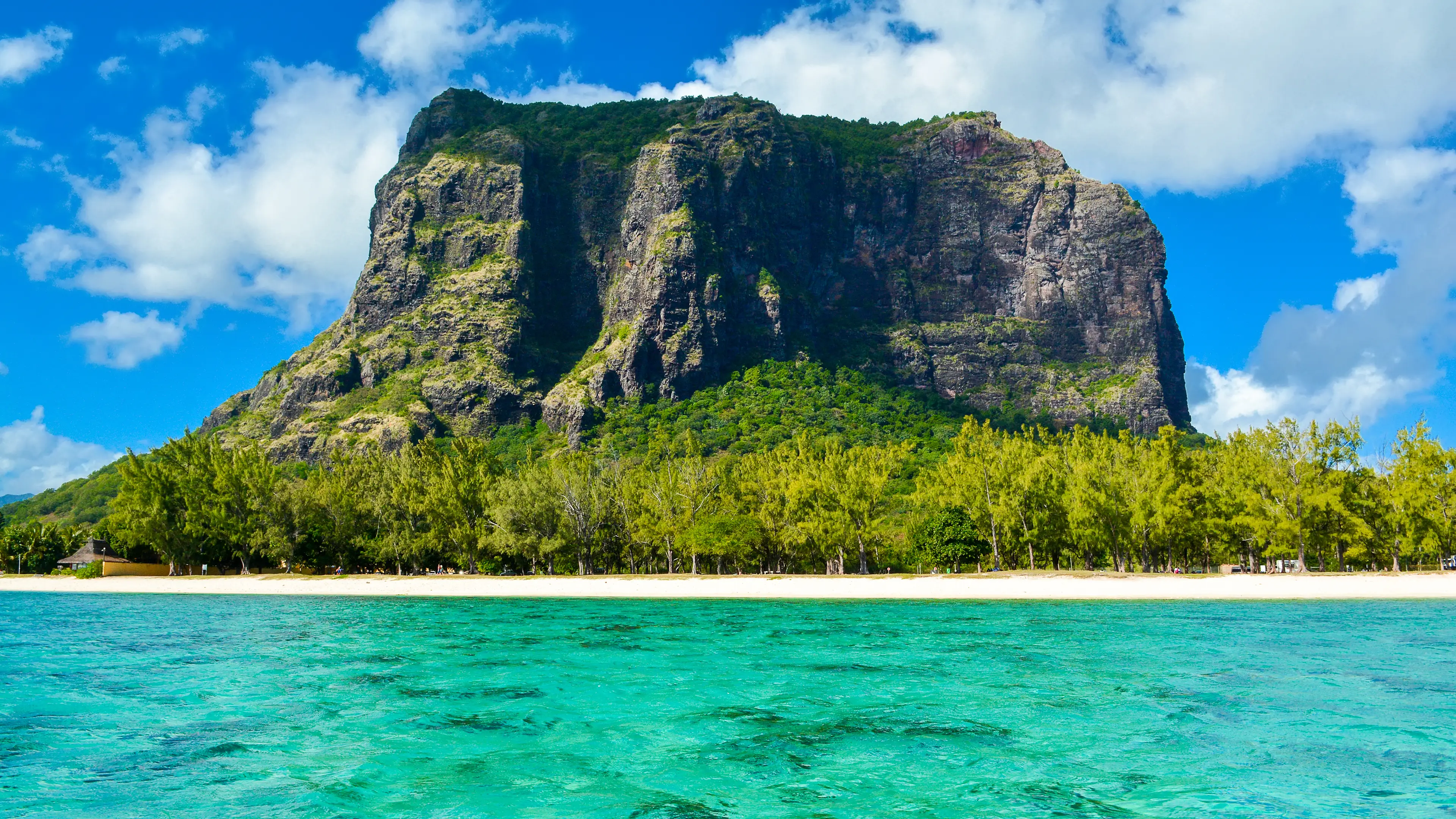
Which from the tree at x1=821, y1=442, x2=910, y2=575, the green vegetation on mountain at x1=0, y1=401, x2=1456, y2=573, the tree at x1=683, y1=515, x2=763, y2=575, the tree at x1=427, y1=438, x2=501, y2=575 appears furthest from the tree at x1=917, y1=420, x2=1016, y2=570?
the tree at x1=427, y1=438, x2=501, y2=575

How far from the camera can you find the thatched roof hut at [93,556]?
85375mm

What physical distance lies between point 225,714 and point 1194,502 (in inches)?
2791

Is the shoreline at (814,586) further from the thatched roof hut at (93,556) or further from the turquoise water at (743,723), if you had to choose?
the turquoise water at (743,723)

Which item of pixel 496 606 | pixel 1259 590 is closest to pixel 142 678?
pixel 496 606

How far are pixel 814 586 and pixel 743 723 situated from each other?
44015 mm

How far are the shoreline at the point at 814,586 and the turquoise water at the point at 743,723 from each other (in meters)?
20.1

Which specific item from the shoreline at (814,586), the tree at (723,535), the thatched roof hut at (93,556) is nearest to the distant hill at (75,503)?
the thatched roof hut at (93,556)

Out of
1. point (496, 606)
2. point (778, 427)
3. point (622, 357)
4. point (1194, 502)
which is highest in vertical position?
point (622, 357)

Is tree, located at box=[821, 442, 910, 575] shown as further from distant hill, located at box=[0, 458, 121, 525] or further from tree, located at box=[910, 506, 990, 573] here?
distant hill, located at box=[0, 458, 121, 525]

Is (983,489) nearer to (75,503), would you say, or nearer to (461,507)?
(461,507)

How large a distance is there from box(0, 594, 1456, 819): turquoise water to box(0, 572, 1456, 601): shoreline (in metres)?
20.1

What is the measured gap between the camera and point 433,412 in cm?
16588

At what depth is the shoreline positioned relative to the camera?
175 ft

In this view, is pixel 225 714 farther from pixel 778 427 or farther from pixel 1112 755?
pixel 778 427
